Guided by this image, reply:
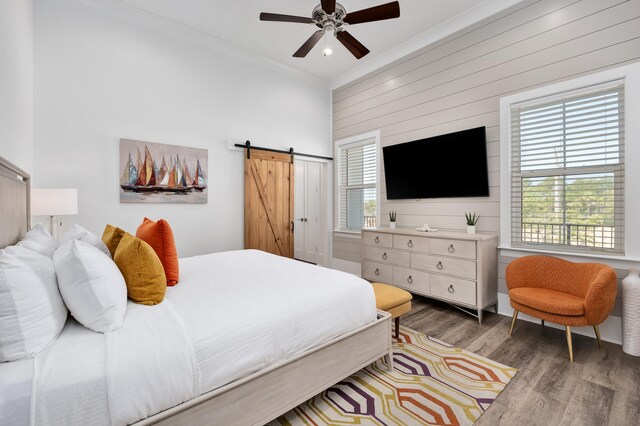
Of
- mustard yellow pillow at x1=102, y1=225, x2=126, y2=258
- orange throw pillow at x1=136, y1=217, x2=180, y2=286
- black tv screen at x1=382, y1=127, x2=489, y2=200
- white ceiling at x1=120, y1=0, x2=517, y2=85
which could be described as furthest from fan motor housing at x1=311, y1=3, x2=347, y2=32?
mustard yellow pillow at x1=102, y1=225, x2=126, y2=258

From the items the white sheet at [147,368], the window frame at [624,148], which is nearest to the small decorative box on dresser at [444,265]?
the window frame at [624,148]

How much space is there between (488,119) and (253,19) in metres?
2.98

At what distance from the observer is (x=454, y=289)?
3.16m

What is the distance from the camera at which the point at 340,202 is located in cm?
528

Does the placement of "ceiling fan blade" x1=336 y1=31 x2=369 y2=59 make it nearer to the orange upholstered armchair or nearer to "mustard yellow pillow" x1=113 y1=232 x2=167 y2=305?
"mustard yellow pillow" x1=113 y1=232 x2=167 y2=305

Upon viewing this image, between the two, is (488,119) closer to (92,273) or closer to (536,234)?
(536,234)

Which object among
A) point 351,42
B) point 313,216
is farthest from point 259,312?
point 313,216

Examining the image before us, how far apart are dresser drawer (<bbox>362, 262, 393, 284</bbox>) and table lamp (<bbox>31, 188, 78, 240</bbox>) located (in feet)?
10.8

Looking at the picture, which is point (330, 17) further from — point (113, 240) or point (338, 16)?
point (113, 240)

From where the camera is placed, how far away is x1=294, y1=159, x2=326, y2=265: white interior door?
5785 millimetres

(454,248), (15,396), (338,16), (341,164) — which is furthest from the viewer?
(341,164)

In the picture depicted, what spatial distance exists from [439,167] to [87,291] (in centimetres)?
365

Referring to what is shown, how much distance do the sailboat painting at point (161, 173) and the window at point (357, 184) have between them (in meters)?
2.36

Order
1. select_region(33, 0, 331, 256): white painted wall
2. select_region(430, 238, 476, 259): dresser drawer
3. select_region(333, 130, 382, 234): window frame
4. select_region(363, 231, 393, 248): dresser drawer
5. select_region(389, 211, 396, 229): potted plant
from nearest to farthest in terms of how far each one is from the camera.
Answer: select_region(33, 0, 331, 256): white painted wall → select_region(430, 238, 476, 259): dresser drawer → select_region(363, 231, 393, 248): dresser drawer → select_region(389, 211, 396, 229): potted plant → select_region(333, 130, 382, 234): window frame
